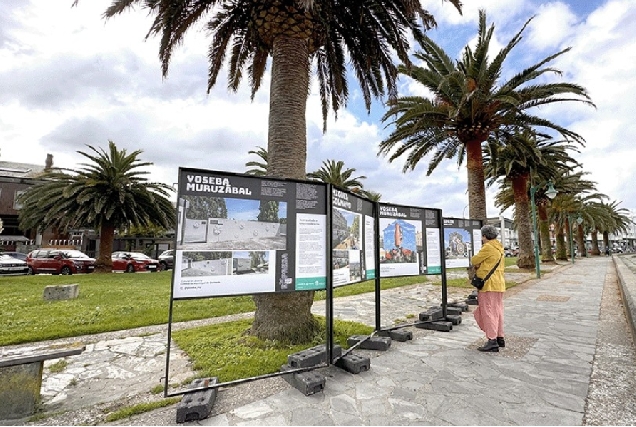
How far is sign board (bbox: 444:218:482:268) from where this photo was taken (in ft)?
25.0

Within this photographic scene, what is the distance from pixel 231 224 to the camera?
11.9 ft

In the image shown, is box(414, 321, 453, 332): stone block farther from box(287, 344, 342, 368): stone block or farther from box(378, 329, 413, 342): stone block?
box(287, 344, 342, 368): stone block

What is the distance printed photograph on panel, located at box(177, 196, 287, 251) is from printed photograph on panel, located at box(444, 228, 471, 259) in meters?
5.07

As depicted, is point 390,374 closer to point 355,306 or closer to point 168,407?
point 168,407

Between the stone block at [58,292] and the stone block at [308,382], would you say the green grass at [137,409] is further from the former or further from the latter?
the stone block at [58,292]

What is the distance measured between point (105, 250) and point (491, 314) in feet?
75.3

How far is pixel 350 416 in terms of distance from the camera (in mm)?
2955

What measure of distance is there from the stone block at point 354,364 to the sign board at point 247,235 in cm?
100

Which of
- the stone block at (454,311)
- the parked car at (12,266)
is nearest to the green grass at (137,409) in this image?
the stone block at (454,311)

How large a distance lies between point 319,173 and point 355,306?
849 inches

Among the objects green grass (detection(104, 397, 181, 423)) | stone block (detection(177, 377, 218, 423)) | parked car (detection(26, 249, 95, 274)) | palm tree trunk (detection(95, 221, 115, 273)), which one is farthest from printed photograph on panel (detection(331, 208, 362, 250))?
parked car (detection(26, 249, 95, 274))

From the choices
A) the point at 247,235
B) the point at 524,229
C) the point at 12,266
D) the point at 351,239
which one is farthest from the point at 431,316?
the point at 12,266

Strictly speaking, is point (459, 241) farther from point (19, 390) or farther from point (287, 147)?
point (19, 390)

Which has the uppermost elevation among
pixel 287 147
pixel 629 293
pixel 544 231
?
pixel 287 147
